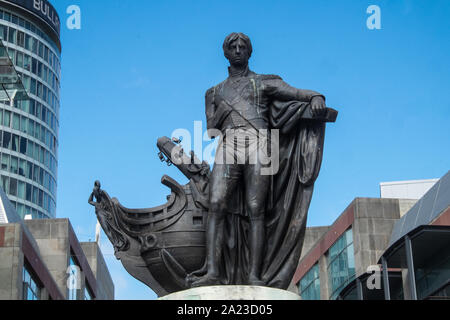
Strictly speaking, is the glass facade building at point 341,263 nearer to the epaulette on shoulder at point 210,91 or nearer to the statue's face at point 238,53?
the epaulette on shoulder at point 210,91

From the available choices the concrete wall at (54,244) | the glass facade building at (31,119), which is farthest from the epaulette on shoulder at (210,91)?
the glass facade building at (31,119)

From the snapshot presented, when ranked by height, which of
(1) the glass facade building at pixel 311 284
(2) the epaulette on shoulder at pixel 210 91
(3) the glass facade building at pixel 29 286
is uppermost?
(1) the glass facade building at pixel 311 284

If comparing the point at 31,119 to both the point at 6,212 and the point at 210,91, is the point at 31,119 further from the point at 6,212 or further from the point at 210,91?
the point at 210,91

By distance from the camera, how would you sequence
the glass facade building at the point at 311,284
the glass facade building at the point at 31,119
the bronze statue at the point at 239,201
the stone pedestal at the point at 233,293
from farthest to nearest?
the glass facade building at the point at 31,119
the glass facade building at the point at 311,284
the bronze statue at the point at 239,201
the stone pedestal at the point at 233,293

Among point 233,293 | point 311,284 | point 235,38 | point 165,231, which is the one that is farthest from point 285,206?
point 311,284

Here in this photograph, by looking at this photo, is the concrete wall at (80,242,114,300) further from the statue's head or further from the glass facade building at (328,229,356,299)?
the statue's head

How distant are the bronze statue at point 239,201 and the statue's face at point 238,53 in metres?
Result: 0.02

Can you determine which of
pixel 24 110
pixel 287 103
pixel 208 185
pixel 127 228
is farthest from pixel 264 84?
pixel 24 110

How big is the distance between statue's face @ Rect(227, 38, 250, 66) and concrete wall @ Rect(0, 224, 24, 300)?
30987mm

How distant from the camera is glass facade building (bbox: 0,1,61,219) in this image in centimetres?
10919

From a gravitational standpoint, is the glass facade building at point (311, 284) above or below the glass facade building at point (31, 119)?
below

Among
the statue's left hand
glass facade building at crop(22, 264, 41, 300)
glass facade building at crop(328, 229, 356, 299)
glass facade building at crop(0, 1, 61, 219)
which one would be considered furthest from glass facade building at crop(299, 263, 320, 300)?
glass facade building at crop(0, 1, 61, 219)

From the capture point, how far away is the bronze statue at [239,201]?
43.1 feet

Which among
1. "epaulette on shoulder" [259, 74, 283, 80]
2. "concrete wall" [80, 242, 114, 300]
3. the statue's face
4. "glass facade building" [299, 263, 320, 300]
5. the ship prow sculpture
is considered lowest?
the ship prow sculpture
